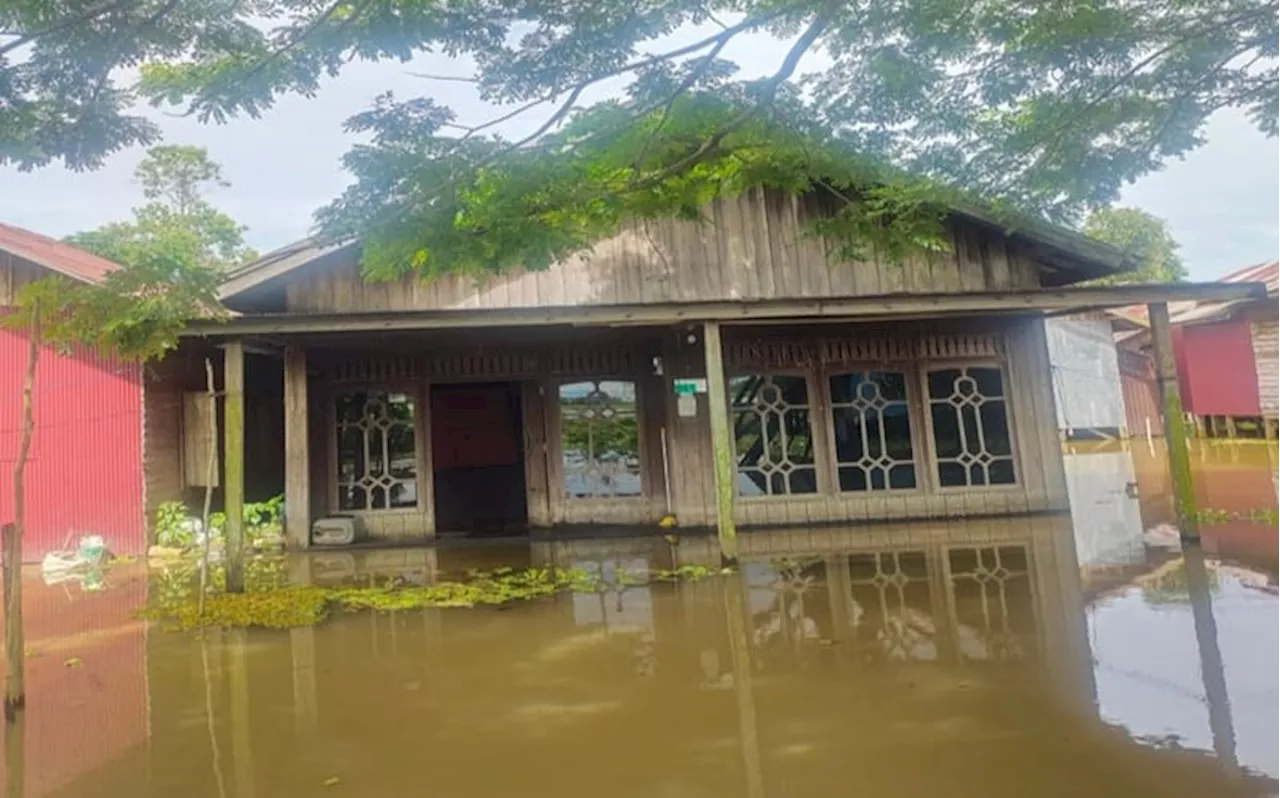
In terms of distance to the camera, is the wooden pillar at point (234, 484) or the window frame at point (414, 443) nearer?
the wooden pillar at point (234, 484)

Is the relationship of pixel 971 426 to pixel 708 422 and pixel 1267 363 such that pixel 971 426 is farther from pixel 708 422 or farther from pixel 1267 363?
pixel 1267 363

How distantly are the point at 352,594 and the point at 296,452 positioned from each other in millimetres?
2882

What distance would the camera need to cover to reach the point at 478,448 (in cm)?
1355

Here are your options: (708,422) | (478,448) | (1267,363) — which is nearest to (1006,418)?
(708,422)

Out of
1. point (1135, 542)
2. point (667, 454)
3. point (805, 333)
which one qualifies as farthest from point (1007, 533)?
point (667, 454)

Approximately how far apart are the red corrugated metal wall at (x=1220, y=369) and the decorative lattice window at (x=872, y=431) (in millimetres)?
12441

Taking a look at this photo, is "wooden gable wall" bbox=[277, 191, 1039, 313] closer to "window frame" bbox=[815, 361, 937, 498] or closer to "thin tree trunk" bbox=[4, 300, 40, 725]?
"window frame" bbox=[815, 361, 937, 498]

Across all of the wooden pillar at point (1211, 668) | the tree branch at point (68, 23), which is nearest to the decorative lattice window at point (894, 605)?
the wooden pillar at point (1211, 668)

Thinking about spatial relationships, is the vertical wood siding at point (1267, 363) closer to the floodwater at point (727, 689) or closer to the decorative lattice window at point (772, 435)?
the floodwater at point (727, 689)

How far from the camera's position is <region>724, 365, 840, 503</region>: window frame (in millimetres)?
9641

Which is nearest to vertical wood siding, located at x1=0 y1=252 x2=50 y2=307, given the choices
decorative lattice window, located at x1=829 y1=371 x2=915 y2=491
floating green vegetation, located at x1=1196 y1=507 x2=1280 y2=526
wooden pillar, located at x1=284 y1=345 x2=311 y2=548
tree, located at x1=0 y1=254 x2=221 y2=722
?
wooden pillar, located at x1=284 y1=345 x2=311 y2=548

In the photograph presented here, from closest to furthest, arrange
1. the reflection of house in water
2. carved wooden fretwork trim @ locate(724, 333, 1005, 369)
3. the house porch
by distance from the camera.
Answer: the reflection of house in water → the house porch → carved wooden fretwork trim @ locate(724, 333, 1005, 369)

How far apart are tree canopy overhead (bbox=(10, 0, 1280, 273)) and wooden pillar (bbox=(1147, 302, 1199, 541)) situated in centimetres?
197

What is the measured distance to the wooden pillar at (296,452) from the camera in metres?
8.95
